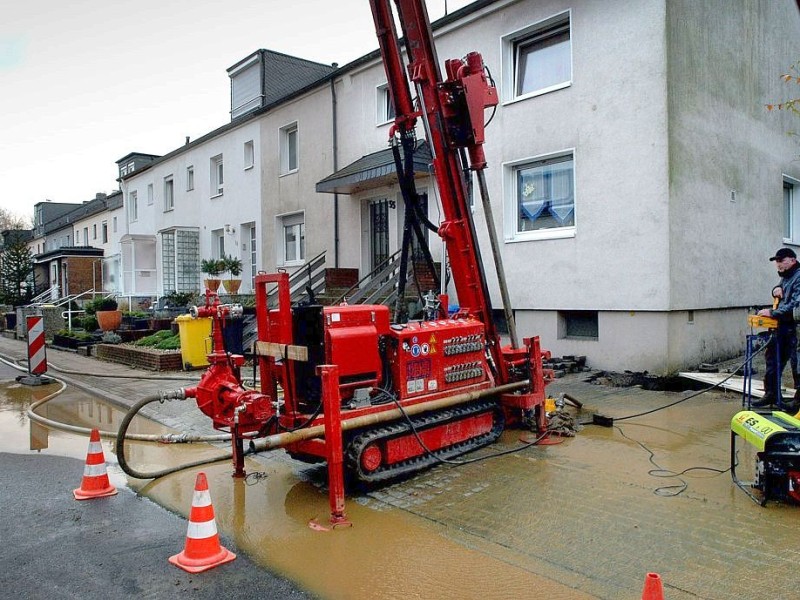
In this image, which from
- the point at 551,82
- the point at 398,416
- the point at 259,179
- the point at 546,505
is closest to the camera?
the point at 546,505

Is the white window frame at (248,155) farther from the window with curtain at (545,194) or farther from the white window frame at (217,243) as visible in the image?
the window with curtain at (545,194)

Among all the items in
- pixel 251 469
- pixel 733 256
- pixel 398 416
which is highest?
pixel 733 256

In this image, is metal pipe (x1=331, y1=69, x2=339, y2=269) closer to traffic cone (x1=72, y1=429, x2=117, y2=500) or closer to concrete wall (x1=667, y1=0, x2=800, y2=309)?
concrete wall (x1=667, y1=0, x2=800, y2=309)

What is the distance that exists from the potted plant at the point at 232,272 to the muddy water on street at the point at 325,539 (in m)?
12.2

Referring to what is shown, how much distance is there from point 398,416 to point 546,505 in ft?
4.81

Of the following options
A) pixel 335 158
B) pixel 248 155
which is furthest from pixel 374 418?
pixel 248 155

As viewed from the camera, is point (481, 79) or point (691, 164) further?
point (691, 164)

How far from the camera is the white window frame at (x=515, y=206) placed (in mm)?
11539

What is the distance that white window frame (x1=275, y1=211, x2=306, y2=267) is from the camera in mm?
18734

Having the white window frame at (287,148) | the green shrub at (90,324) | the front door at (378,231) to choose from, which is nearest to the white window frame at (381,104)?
the front door at (378,231)

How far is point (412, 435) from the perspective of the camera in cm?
578

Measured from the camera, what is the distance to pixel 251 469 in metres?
6.23

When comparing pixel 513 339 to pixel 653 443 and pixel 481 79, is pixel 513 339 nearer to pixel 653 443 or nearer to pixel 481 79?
pixel 653 443

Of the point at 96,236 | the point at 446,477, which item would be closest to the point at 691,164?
the point at 446,477
